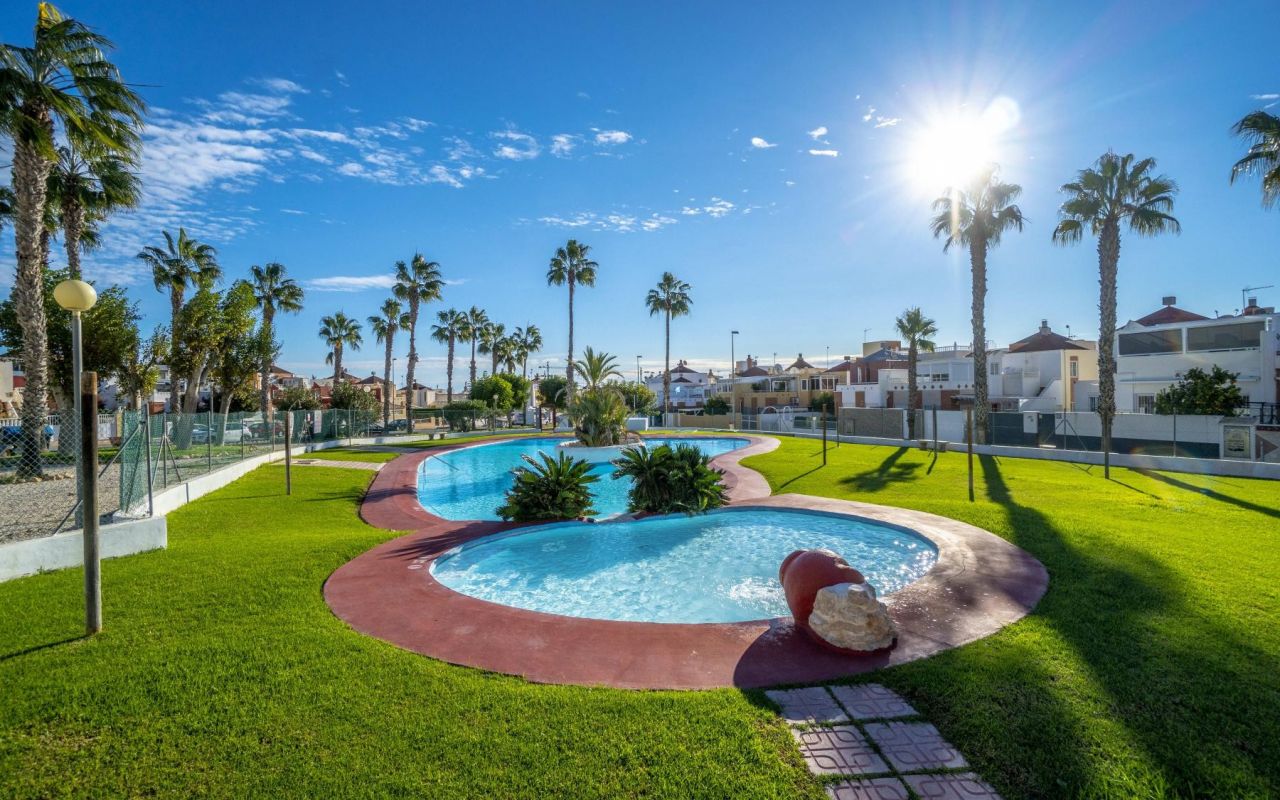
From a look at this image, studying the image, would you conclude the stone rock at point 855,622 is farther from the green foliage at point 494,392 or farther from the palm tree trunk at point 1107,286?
the green foliage at point 494,392

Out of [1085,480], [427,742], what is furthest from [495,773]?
[1085,480]

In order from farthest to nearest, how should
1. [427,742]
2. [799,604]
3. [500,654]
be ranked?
1. [799,604]
2. [500,654]
3. [427,742]

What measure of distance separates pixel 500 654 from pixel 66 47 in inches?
734

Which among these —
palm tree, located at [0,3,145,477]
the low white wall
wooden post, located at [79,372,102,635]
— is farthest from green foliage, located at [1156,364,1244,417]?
palm tree, located at [0,3,145,477]

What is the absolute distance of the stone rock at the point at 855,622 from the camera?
5121 millimetres

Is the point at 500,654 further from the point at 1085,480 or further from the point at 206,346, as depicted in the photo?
the point at 206,346

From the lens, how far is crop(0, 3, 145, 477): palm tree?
12.6 metres

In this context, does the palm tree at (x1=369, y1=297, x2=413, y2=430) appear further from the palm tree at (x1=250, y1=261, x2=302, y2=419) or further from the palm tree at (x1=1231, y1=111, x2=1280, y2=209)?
the palm tree at (x1=1231, y1=111, x2=1280, y2=209)

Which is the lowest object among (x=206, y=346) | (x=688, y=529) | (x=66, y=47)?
(x=688, y=529)

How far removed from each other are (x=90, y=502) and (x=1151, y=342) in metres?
45.1

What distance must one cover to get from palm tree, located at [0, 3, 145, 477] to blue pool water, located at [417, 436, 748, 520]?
30.9 ft

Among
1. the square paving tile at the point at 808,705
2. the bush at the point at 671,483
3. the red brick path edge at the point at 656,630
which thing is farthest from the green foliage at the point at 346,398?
the square paving tile at the point at 808,705

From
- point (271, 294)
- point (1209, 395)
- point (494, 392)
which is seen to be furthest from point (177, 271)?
point (1209, 395)

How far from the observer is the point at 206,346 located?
95.7 feet
